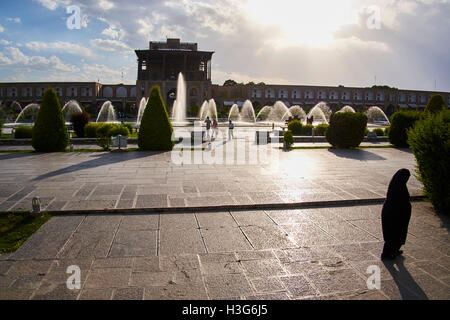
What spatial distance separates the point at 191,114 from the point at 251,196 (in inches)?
1494

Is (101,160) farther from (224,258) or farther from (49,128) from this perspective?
(224,258)

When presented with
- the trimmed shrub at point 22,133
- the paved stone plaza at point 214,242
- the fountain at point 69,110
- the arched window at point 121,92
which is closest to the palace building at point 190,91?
the arched window at point 121,92

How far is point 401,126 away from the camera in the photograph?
15.4 meters

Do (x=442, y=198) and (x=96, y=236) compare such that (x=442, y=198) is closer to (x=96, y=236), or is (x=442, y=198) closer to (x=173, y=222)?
(x=173, y=222)

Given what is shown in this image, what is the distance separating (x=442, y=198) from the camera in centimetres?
543

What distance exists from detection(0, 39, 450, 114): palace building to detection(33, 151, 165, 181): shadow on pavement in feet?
134

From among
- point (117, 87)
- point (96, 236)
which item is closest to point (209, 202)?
point (96, 236)

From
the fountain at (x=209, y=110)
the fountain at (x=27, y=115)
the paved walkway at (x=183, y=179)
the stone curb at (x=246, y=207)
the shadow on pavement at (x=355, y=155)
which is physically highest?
the fountain at (x=209, y=110)

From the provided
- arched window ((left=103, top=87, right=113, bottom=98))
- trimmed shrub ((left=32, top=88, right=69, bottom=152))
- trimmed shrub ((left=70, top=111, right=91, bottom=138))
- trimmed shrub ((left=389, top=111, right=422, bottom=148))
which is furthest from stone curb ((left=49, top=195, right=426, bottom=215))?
arched window ((left=103, top=87, right=113, bottom=98))

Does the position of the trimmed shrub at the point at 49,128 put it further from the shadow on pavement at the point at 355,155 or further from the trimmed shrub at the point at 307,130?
the trimmed shrub at the point at 307,130

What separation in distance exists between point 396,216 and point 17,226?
4.91 m

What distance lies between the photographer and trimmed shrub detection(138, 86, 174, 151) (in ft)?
40.9

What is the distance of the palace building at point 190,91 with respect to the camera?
52.7 m

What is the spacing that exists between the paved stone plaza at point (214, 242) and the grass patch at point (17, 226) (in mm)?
133
